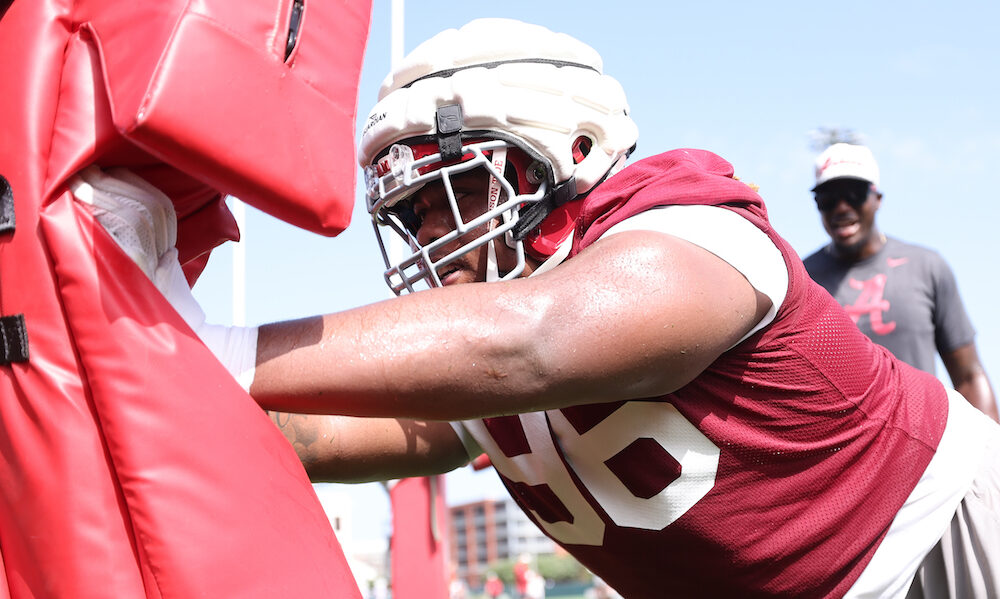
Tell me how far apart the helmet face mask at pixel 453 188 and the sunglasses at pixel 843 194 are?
3.55 meters

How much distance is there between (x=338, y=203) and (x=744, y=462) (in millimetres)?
1026

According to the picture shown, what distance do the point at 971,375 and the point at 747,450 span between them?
3638 millimetres

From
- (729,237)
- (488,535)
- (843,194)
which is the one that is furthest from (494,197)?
(488,535)

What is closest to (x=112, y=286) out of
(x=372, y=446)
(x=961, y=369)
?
(x=372, y=446)

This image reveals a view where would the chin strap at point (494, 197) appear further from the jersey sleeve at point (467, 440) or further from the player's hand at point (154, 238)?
the player's hand at point (154, 238)

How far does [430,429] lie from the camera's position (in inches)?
104

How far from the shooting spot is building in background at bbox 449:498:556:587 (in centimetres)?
10888

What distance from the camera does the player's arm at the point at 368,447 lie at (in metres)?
2.37

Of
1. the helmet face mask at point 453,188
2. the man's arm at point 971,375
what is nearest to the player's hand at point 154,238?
the helmet face mask at point 453,188

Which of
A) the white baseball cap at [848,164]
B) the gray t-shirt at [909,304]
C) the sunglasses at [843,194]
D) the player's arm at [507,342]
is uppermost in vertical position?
the player's arm at [507,342]

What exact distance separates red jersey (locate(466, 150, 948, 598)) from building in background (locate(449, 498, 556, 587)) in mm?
106063

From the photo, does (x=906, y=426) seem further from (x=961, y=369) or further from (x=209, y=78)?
(x=961, y=369)

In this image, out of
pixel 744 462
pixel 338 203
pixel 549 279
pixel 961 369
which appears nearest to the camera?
pixel 338 203

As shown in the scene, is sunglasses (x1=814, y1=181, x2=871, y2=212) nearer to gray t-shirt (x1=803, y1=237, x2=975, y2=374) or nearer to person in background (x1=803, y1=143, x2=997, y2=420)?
person in background (x1=803, y1=143, x2=997, y2=420)
